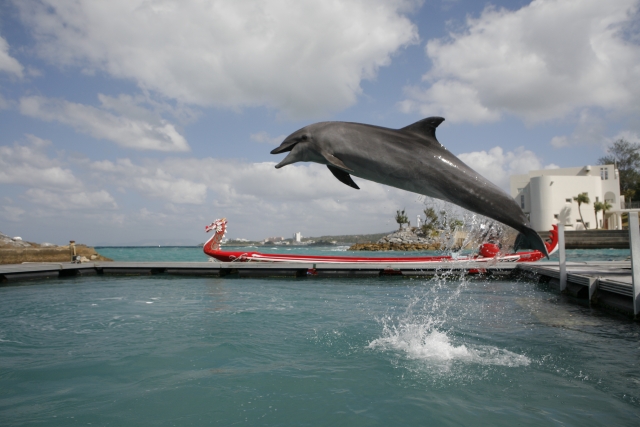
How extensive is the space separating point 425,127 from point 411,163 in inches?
17.6

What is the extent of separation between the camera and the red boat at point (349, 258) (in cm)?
1903

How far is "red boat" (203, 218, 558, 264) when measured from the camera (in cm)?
1903

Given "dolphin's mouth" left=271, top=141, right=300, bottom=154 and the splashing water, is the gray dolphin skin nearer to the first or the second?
"dolphin's mouth" left=271, top=141, right=300, bottom=154

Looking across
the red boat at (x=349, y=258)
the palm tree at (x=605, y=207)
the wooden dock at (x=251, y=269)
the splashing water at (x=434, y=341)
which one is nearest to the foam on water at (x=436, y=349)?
the splashing water at (x=434, y=341)

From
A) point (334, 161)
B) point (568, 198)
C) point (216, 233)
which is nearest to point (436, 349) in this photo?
point (334, 161)

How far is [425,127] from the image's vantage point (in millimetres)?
4324

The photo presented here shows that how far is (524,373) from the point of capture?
579 cm

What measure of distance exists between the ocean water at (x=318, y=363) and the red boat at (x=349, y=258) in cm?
725

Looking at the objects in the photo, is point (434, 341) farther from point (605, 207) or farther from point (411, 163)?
point (605, 207)

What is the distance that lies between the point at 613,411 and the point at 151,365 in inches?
223

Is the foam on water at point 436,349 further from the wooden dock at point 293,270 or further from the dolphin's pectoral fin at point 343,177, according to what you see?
the wooden dock at point 293,270

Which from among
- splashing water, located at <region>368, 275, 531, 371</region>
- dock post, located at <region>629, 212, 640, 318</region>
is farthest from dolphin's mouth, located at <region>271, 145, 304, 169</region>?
dock post, located at <region>629, 212, 640, 318</region>

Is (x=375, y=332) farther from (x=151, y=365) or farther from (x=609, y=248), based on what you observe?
(x=609, y=248)

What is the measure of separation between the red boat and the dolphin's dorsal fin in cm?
1444
